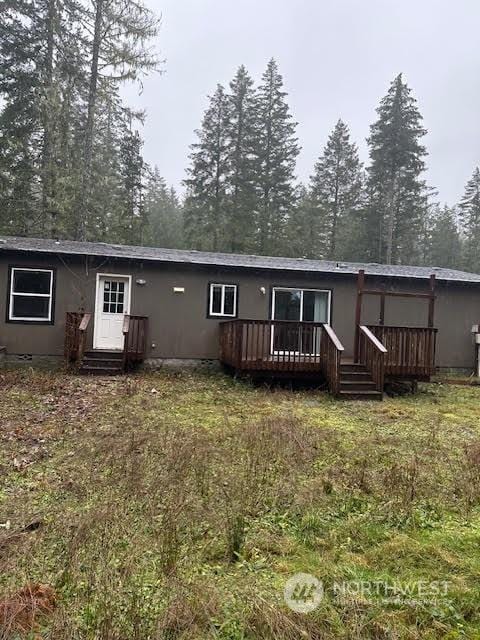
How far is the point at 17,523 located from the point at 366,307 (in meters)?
10.3

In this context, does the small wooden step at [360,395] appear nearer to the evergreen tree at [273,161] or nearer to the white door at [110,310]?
the white door at [110,310]

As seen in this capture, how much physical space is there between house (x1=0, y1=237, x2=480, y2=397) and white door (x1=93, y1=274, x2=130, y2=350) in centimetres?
3

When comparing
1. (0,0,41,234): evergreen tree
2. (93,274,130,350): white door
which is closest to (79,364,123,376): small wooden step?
(93,274,130,350): white door

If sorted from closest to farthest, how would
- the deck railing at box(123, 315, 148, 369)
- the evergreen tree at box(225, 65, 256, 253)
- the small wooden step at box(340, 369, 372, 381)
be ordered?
the small wooden step at box(340, 369, 372, 381), the deck railing at box(123, 315, 148, 369), the evergreen tree at box(225, 65, 256, 253)

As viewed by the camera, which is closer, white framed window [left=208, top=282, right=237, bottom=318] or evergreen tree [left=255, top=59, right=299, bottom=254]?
white framed window [left=208, top=282, right=237, bottom=318]

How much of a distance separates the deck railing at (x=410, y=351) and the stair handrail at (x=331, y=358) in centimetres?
110

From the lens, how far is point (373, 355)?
891 centimetres

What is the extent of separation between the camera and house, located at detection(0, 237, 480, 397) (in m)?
9.23

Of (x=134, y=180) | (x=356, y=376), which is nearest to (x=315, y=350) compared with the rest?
(x=356, y=376)

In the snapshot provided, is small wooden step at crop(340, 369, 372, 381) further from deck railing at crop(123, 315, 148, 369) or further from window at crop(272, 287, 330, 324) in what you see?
deck railing at crop(123, 315, 148, 369)

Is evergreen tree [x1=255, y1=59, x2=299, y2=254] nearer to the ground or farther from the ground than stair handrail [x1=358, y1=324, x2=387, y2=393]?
farther from the ground

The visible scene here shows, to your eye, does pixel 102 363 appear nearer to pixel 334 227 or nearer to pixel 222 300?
pixel 222 300

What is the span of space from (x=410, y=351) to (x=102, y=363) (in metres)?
6.90

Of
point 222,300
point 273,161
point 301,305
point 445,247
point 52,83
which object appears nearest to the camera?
point 222,300
